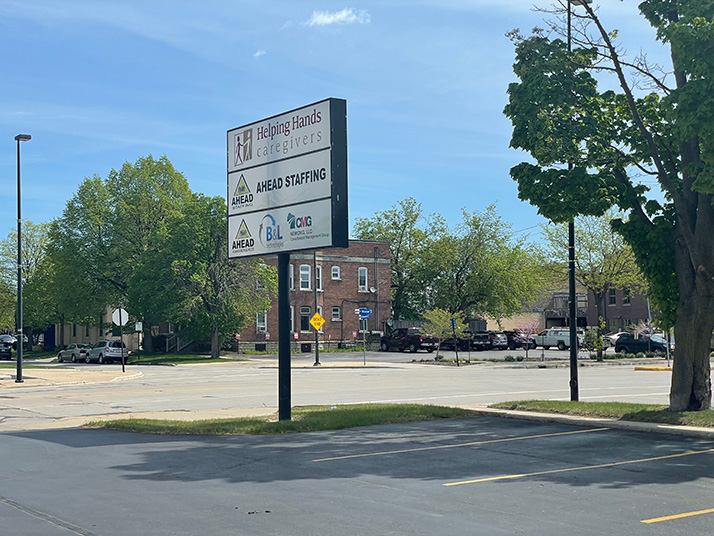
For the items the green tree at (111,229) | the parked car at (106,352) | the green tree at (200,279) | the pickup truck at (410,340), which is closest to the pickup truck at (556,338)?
the pickup truck at (410,340)

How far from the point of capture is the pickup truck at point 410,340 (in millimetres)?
60938

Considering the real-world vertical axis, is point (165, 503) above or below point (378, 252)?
below

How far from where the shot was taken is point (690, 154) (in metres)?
14.9

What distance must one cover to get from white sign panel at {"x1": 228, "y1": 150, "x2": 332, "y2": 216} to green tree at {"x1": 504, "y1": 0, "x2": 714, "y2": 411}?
12.6 ft

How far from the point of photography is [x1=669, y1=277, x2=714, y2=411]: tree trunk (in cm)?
1485

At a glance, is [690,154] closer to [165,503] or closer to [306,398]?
[165,503]

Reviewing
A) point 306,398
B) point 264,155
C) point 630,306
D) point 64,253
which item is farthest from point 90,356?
point 630,306

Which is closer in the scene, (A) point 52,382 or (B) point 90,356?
(A) point 52,382

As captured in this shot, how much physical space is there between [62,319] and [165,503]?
69.2 m

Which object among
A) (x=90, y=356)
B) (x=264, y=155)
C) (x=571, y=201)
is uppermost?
(x=264, y=155)

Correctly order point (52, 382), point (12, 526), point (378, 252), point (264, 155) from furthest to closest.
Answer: point (378, 252) → point (52, 382) → point (264, 155) → point (12, 526)

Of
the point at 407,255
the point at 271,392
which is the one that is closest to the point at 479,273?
the point at 407,255

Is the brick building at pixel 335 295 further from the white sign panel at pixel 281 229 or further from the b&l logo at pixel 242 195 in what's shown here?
the white sign panel at pixel 281 229

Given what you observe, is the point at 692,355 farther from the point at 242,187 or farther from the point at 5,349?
the point at 5,349
